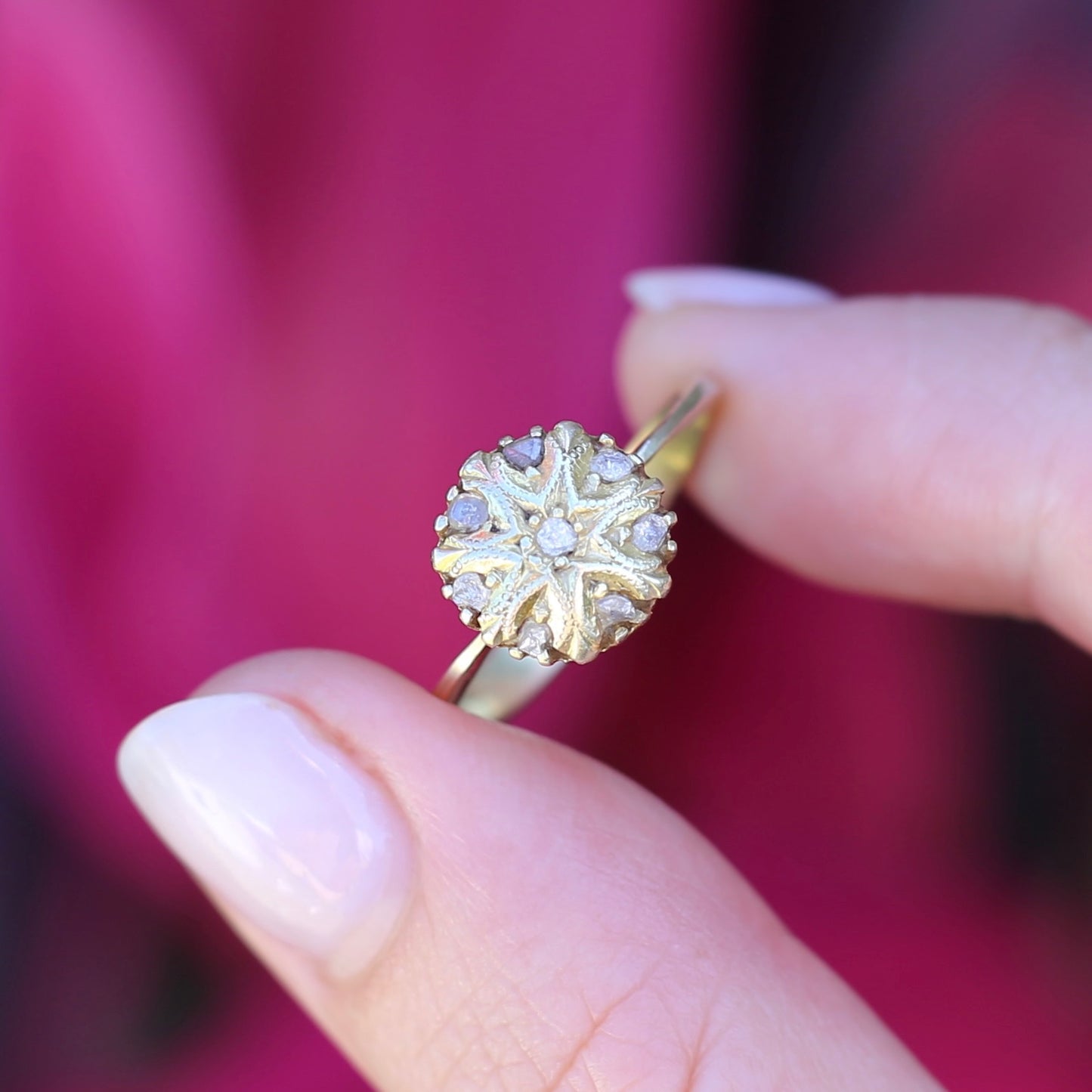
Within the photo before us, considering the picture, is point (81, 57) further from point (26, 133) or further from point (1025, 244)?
point (1025, 244)

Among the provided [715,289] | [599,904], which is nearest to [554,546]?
[599,904]

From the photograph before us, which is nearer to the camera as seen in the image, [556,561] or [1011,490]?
[556,561]

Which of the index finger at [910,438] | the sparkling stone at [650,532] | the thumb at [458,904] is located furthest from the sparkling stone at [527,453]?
the index finger at [910,438]

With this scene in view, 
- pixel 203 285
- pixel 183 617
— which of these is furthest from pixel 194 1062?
pixel 203 285

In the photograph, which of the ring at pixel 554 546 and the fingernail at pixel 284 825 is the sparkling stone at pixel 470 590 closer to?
the ring at pixel 554 546

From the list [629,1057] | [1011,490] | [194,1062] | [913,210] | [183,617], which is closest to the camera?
[629,1057]

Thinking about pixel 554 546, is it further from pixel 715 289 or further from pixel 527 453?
pixel 715 289

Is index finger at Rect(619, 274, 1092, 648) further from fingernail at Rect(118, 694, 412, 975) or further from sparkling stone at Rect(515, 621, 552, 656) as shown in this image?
fingernail at Rect(118, 694, 412, 975)

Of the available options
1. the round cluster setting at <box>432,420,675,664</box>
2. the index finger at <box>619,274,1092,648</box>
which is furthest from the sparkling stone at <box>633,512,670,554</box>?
the index finger at <box>619,274,1092,648</box>
